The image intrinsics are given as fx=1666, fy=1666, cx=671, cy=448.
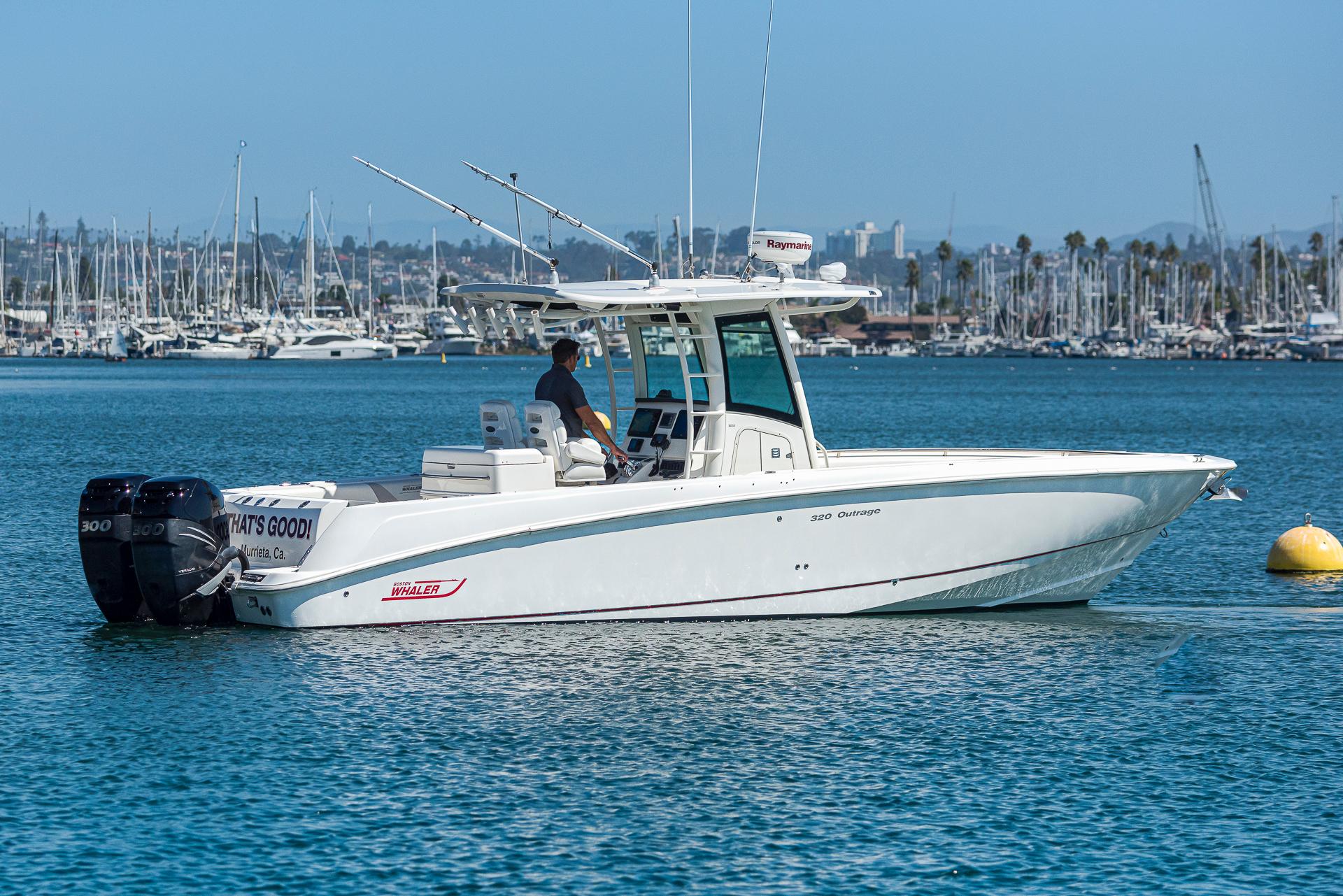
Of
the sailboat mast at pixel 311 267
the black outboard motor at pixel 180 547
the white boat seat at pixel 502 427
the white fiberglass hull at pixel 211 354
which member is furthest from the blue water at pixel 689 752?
the white fiberglass hull at pixel 211 354

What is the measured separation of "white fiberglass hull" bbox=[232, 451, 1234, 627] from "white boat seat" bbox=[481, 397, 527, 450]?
105 centimetres

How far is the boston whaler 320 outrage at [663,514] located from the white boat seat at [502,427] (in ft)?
0.07

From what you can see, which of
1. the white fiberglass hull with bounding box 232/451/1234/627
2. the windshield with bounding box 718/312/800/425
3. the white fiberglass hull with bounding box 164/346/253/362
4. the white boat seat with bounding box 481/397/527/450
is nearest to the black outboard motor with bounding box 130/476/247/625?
the white fiberglass hull with bounding box 232/451/1234/627

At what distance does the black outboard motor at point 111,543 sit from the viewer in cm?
1217

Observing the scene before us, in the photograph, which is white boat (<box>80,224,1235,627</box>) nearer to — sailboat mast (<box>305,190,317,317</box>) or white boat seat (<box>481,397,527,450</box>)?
white boat seat (<box>481,397,527,450</box>)

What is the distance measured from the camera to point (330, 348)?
6378 inches

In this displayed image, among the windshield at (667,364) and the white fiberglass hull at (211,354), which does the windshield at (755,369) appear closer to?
the windshield at (667,364)

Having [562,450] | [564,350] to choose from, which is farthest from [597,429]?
[564,350]

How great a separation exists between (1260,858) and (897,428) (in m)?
46.1

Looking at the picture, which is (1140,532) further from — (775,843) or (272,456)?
(272,456)

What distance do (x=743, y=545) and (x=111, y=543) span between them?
4716 millimetres

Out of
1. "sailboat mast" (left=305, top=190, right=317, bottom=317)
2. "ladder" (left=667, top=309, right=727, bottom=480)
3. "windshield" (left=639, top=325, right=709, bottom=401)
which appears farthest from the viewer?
"sailboat mast" (left=305, top=190, right=317, bottom=317)

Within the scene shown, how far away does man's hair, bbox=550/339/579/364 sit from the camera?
1317 centimetres

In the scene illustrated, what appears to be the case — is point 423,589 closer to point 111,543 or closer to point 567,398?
point 567,398
